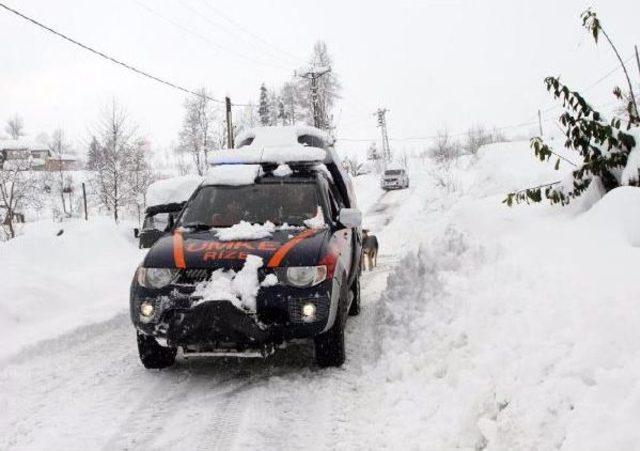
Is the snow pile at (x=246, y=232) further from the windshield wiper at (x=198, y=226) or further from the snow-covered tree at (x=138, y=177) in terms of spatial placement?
the snow-covered tree at (x=138, y=177)

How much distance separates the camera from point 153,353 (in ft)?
16.7

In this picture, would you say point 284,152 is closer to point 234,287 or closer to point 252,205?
point 252,205

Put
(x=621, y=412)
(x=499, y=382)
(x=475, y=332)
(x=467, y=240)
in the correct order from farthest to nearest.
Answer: (x=467, y=240) < (x=475, y=332) < (x=499, y=382) < (x=621, y=412)

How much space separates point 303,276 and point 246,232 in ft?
2.60

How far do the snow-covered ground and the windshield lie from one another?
1.38 meters

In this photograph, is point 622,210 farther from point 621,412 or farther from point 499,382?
point 621,412

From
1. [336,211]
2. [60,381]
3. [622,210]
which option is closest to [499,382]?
[622,210]

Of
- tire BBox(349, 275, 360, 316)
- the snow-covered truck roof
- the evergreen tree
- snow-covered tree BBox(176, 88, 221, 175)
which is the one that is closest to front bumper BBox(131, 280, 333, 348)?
the snow-covered truck roof

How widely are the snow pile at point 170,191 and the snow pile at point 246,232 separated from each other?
11.7 m

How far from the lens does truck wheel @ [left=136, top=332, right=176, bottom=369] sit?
198 inches

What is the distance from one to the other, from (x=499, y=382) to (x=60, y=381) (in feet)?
12.6

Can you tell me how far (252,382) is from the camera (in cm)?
484

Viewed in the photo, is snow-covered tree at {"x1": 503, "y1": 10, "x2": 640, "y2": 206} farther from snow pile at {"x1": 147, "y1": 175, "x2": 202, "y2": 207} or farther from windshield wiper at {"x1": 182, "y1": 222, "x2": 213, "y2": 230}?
snow pile at {"x1": 147, "y1": 175, "x2": 202, "y2": 207}

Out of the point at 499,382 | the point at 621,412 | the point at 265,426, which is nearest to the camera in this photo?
the point at 621,412
